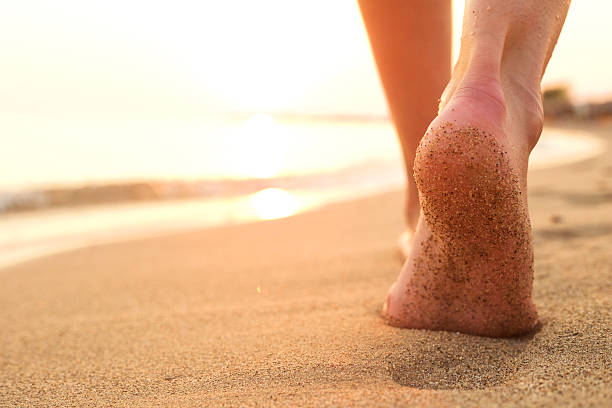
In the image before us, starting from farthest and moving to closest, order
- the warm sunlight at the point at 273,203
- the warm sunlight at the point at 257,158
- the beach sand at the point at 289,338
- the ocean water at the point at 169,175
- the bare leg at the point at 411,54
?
the warm sunlight at the point at 257,158
the warm sunlight at the point at 273,203
the ocean water at the point at 169,175
the bare leg at the point at 411,54
the beach sand at the point at 289,338

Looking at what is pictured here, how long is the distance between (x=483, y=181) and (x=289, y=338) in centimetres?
44

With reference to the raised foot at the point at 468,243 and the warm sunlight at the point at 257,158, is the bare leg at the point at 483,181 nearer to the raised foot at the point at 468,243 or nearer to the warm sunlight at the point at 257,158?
the raised foot at the point at 468,243

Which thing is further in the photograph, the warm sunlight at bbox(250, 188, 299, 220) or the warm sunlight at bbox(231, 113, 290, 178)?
the warm sunlight at bbox(231, 113, 290, 178)

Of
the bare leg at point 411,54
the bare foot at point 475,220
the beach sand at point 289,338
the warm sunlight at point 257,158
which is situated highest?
the warm sunlight at point 257,158

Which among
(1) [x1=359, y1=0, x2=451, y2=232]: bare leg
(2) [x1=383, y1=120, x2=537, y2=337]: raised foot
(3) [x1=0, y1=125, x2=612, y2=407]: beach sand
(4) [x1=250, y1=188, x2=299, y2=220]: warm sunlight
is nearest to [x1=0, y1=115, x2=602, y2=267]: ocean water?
(4) [x1=250, y1=188, x2=299, y2=220]: warm sunlight

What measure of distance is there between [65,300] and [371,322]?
3.23 feet

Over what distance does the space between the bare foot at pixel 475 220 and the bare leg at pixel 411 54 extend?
0.35 meters

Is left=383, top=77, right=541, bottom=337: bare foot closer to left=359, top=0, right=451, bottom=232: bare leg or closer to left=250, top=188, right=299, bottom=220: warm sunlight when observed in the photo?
left=359, top=0, right=451, bottom=232: bare leg

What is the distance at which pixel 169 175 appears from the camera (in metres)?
5.52

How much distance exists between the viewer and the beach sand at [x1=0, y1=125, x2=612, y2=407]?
2.24ft

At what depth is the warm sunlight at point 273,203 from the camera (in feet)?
11.8

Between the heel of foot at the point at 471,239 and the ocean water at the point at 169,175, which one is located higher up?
the ocean water at the point at 169,175

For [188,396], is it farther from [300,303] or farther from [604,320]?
[604,320]

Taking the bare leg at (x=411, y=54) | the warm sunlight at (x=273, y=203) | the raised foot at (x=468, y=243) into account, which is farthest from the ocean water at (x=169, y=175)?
the raised foot at (x=468, y=243)
